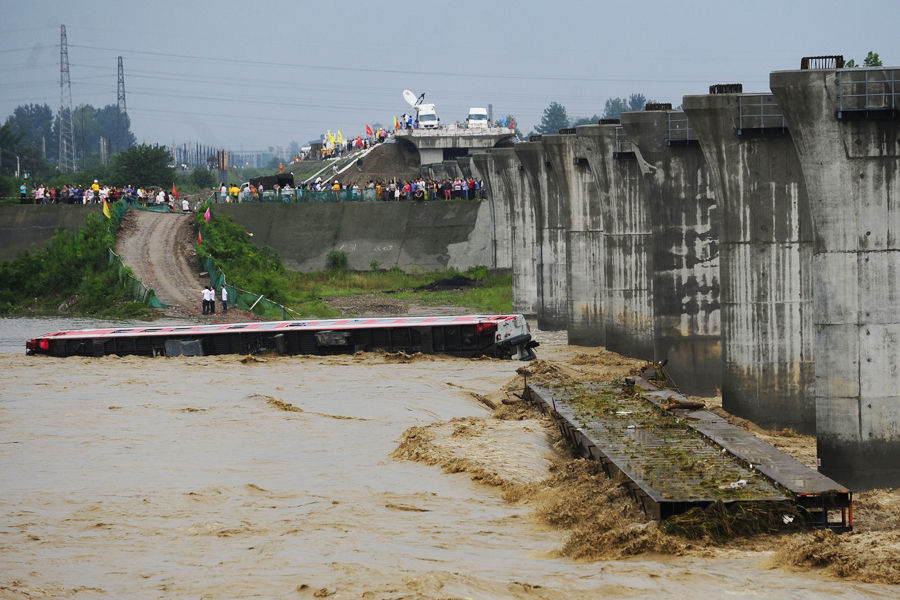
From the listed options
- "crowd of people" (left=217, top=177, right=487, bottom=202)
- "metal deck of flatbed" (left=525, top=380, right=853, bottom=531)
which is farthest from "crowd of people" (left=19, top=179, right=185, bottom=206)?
"metal deck of flatbed" (left=525, top=380, right=853, bottom=531)

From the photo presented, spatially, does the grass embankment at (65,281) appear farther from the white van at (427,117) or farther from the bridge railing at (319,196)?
the white van at (427,117)

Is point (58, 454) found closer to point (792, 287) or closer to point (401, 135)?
point (792, 287)

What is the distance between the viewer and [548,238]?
53.7 metres

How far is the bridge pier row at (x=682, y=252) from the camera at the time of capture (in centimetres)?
3481

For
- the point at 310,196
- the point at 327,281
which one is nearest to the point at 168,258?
the point at 327,281

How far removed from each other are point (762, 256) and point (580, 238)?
1903cm

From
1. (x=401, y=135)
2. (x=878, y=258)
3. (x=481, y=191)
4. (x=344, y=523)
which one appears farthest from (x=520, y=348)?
(x=401, y=135)

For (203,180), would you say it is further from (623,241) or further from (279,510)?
(279,510)

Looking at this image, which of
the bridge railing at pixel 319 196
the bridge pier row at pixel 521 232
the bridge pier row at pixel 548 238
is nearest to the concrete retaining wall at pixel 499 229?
the bridge pier row at pixel 521 232

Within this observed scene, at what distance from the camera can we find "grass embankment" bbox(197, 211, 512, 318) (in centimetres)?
6159

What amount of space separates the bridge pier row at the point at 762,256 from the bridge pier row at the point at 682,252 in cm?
540

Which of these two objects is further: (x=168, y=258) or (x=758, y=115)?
(x=168, y=258)

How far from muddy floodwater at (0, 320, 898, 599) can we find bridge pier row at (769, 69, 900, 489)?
18.2ft

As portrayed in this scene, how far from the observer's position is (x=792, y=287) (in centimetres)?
2881
